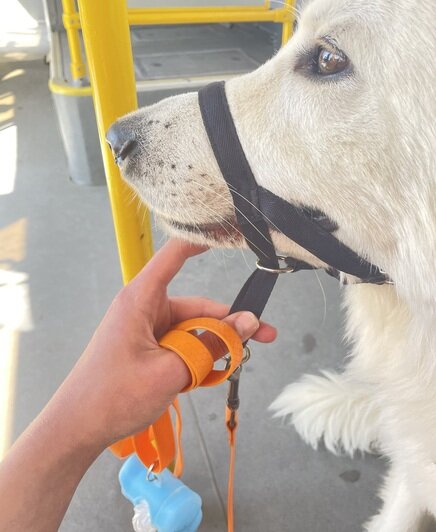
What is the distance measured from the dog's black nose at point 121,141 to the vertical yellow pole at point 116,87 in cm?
9

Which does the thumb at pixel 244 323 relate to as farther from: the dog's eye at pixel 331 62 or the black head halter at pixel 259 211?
the dog's eye at pixel 331 62

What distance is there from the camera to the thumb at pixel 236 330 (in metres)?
0.85

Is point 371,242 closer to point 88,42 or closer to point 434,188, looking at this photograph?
point 434,188

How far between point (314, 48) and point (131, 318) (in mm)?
505

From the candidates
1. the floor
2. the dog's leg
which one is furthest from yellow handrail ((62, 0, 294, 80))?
the dog's leg

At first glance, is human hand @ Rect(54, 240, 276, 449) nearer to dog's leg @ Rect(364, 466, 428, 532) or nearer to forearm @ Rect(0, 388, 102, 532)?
forearm @ Rect(0, 388, 102, 532)

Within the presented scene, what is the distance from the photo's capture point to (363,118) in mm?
704

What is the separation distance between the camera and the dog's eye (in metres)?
0.73

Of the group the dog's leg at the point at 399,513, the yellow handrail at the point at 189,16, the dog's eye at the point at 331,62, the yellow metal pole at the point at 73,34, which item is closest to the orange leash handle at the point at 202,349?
the dog's eye at the point at 331,62

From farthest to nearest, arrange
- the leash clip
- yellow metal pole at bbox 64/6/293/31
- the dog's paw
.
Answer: yellow metal pole at bbox 64/6/293/31 → the dog's paw → the leash clip

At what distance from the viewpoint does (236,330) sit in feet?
2.82

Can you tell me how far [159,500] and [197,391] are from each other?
1.49ft

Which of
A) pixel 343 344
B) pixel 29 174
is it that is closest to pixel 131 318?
pixel 343 344

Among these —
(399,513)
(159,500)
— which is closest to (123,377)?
(159,500)
